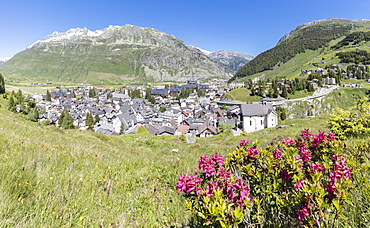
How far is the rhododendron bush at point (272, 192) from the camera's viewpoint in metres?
1.94

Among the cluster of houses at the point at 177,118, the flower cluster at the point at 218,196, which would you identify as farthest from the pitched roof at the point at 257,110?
the flower cluster at the point at 218,196

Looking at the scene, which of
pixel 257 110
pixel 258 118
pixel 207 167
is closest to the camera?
pixel 207 167

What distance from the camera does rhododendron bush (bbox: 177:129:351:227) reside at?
1.94 meters

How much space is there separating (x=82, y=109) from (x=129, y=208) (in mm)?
127386

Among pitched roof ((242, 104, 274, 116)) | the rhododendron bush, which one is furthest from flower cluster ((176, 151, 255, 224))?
pitched roof ((242, 104, 274, 116))

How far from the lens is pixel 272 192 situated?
2520mm

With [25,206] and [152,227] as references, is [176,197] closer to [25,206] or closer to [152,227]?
[152,227]

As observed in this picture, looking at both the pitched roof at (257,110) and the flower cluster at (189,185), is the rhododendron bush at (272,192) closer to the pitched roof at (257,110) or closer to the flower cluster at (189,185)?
the flower cluster at (189,185)

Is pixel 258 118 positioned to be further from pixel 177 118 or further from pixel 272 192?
pixel 272 192

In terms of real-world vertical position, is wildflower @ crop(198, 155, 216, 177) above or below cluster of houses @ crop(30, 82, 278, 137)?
above

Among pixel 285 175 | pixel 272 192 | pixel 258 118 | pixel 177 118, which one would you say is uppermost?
pixel 285 175

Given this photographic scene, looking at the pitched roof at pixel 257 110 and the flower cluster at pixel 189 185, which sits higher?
the flower cluster at pixel 189 185

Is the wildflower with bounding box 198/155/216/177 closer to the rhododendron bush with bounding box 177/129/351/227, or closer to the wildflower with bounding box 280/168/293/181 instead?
the rhododendron bush with bounding box 177/129/351/227

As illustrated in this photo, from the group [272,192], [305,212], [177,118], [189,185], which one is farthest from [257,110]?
[305,212]
